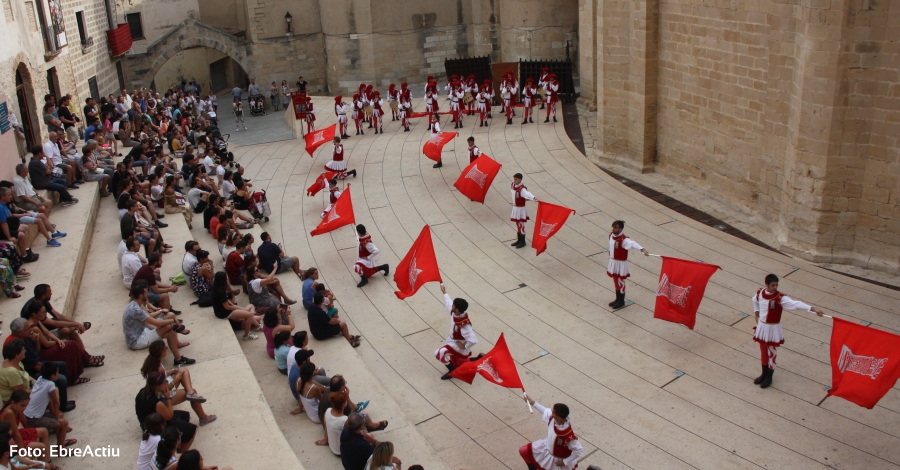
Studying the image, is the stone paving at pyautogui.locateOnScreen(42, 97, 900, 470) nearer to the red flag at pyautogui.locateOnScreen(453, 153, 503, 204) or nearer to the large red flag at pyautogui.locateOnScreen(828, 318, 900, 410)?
the large red flag at pyautogui.locateOnScreen(828, 318, 900, 410)

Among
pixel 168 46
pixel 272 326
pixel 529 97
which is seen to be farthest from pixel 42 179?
pixel 168 46

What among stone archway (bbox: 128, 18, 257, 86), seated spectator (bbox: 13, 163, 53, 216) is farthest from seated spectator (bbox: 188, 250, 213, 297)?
stone archway (bbox: 128, 18, 257, 86)

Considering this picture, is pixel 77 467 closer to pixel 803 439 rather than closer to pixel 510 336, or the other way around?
pixel 510 336

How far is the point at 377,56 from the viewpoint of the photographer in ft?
108

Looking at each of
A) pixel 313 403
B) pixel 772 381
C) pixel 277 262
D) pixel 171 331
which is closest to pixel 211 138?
pixel 277 262

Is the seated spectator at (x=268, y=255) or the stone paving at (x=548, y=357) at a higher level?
the seated spectator at (x=268, y=255)

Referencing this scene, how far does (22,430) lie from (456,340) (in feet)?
17.1

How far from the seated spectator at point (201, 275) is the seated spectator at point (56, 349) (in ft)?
7.80

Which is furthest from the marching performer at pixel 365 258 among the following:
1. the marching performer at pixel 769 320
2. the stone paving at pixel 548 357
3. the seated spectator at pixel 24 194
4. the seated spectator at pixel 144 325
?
the marching performer at pixel 769 320

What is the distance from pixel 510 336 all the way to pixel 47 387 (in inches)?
245

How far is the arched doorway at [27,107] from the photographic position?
62.5 ft

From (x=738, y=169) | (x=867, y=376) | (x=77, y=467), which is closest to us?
(x=77, y=467)

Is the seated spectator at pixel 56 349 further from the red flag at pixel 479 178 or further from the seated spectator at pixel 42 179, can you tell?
the red flag at pixel 479 178

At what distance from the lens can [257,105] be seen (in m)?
30.5
